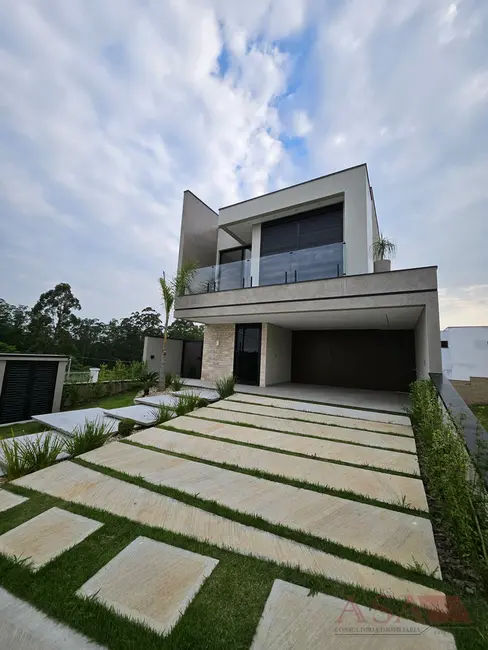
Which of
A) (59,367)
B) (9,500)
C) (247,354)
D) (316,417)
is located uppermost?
(247,354)

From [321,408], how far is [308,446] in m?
2.60

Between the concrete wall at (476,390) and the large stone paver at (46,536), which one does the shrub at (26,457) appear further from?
the concrete wall at (476,390)

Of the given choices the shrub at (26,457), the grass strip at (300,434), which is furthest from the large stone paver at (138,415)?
the shrub at (26,457)

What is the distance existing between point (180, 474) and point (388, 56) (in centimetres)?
981

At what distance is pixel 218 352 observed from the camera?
11.3m

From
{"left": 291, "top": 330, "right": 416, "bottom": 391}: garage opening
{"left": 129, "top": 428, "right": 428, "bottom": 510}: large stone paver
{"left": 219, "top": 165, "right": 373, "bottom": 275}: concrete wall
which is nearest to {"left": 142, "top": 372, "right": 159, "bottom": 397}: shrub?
{"left": 129, "top": 428, "right": 428, "bottom": 510}: large stone paver

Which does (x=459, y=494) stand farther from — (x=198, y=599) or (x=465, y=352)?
(x=465, y=352)

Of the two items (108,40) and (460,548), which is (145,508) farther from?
(108,40)

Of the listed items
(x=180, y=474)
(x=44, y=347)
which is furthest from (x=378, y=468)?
(x=44, y=347)

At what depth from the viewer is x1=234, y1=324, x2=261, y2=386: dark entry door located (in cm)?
1027

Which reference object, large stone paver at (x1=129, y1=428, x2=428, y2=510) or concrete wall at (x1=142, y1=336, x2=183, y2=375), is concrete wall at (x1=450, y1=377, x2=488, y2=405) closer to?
large stone paver at (x1=129, y1=428, x2=428, y2=510)

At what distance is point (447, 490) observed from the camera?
236 cm

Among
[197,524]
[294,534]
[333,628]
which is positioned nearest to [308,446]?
[294,534]

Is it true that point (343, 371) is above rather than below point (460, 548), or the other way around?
above
